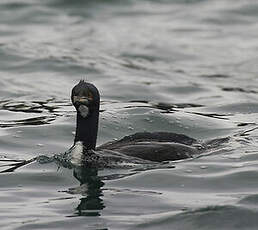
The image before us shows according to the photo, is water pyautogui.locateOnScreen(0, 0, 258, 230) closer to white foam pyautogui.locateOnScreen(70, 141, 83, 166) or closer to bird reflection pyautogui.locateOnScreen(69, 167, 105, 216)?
bird reflection pyautogui.locateOnScreen(69, 167, 105, 216)

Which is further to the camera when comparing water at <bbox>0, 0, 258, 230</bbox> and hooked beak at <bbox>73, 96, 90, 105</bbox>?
hooked beak at <bbox>73, 96, 90, 105</bbox>

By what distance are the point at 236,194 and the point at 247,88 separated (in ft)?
29.1

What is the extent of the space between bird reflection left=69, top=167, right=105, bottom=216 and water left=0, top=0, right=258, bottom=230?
1 centimetres

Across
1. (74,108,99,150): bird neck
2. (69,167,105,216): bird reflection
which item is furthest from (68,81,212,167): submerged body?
(69,167,105,216): bird reflection

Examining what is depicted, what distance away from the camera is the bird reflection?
11430 millimetres

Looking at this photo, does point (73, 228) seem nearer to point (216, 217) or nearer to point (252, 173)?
point (216, 217)

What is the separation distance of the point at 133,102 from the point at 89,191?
6.29m

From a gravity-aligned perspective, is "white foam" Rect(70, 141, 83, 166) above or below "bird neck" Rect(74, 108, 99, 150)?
below

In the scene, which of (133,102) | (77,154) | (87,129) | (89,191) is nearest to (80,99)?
(87,129)

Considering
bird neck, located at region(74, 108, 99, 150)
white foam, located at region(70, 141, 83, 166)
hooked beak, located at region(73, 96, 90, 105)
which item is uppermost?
hooked beak, located at region(73, 96, 90, 105)

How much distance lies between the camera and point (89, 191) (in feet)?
40.1

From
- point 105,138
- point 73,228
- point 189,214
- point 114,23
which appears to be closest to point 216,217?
point 189,214

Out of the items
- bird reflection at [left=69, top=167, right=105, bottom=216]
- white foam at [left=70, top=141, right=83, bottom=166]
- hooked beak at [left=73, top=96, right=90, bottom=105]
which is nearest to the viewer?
bird reflection at [left=69, top=167, right=105, bottom=216]

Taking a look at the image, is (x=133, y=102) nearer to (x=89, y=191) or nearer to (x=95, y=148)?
(x=95, y=148)
